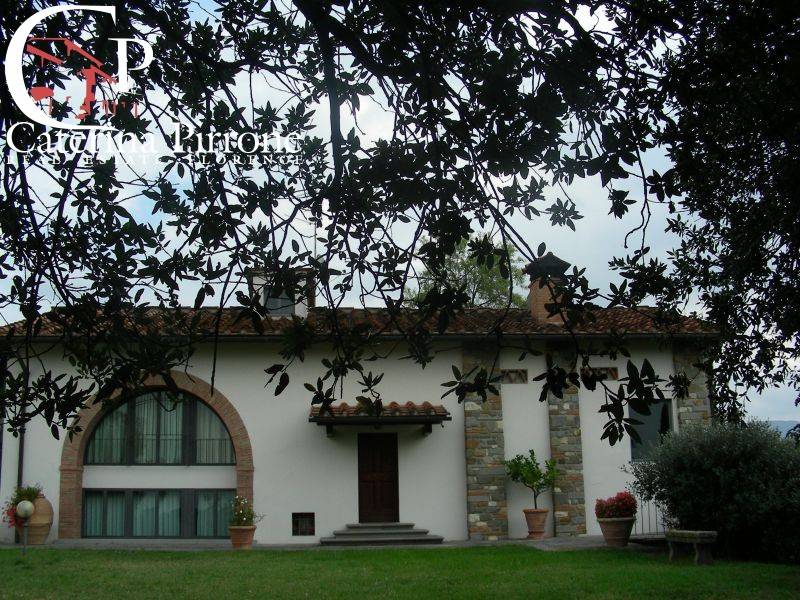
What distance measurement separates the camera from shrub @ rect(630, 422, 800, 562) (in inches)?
457

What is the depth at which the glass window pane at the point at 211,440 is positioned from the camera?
52.1 ft

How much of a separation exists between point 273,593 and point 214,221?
17.7ft

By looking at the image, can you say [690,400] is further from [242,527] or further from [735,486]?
[242,527]

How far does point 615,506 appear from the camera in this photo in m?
13.9

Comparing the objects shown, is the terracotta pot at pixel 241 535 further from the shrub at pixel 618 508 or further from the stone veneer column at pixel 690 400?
the stone veneer column at pixel 690 400

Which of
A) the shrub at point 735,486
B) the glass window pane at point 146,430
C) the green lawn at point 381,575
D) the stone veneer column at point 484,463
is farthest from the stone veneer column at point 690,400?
the glass window pane at point 146,430

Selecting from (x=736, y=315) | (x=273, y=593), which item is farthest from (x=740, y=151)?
(x=273, y=593)

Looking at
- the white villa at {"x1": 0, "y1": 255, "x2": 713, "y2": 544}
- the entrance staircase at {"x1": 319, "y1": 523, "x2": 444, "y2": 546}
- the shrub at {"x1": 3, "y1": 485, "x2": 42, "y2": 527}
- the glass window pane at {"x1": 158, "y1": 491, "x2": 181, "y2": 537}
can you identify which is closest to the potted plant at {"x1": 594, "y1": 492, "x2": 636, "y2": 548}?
the white villa at {"x1": 0, "y1": 255, "x2": 713, "y2": 544}

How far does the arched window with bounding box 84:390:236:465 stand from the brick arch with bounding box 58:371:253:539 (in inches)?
9.7

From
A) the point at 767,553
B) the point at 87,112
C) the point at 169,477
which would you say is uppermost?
the point at 87,112

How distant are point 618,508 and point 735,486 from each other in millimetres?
2335

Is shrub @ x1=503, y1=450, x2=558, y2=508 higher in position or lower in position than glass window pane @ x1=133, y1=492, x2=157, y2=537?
higher

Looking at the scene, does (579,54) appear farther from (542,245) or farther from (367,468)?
(367,468)

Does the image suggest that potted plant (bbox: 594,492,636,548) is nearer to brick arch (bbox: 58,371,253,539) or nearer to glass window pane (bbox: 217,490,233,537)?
brick arch (bbox: 58,371,253,539)
